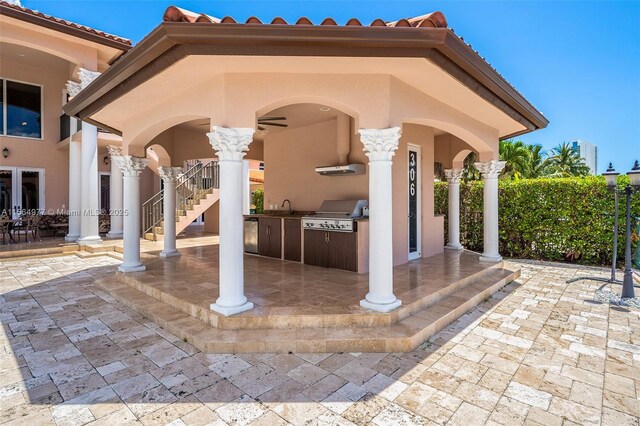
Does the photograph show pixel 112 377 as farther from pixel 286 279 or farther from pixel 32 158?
pixel 32 158

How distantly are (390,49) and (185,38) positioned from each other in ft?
7.14

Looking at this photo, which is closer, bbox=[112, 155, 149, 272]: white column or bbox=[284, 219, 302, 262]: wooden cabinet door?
bbox=[112, 155, 149, 272]: white column

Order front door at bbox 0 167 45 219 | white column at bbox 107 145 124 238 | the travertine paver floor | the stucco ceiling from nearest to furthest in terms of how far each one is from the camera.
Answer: the travertine paver floor
the stucco ceiling
white column at bbox 107 145 124 238
front door at bbox 0 167 45 219

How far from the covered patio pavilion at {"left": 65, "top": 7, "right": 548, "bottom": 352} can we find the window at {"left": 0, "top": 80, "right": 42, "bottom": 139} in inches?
323

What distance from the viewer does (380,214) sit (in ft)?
14.2

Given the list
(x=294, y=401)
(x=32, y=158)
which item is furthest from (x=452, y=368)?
(x=32, y=158)

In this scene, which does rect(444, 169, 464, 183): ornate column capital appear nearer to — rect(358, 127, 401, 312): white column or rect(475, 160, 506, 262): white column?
rect(475, 160, 506, 262): white column

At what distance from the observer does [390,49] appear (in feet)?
11.7

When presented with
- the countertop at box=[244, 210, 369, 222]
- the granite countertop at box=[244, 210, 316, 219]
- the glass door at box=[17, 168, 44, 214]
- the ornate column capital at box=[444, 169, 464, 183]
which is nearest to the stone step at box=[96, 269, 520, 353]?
the countertop at box=[244, 210, 369, 222]

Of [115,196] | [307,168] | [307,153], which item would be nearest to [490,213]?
[307,168]

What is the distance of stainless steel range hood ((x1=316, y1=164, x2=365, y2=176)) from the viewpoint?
276 inches

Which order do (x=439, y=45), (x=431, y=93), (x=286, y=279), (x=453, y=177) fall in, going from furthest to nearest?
(x=453, y=177)
(x=286, y=279)
(x=431, y=93)
(x=439, y=45)

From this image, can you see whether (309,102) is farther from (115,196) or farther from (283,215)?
(115,196)

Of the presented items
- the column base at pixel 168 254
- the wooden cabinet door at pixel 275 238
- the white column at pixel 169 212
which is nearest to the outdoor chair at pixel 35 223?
the white column at pixel 169 212
